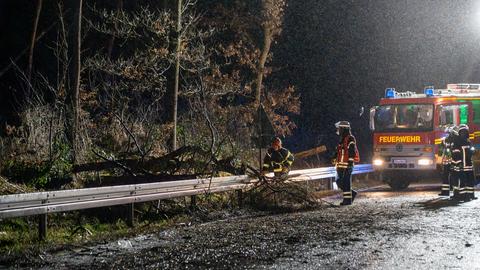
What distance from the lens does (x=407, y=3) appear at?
115 ft

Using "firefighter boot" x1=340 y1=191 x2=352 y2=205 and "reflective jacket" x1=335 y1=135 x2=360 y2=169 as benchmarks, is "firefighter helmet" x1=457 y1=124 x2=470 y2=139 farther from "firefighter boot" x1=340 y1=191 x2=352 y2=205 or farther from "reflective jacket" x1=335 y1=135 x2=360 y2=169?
"firefighter boot" x1=340 y1=191 x2=352 y2=205

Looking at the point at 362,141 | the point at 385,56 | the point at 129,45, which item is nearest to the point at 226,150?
the point at 129,45

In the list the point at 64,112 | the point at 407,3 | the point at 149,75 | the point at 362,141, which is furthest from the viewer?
the point at 407,3

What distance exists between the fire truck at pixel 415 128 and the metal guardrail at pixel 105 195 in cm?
534

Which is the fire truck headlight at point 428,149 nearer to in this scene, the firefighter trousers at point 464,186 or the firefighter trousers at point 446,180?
the firefighter trousers at point 446,180

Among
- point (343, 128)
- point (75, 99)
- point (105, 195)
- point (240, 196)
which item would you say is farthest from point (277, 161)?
point (75, 99)

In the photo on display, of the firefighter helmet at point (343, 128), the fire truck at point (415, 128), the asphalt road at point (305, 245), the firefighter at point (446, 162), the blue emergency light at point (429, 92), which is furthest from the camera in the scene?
the blue emergency light at point (429, 92)

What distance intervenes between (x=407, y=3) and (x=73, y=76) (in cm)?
2440

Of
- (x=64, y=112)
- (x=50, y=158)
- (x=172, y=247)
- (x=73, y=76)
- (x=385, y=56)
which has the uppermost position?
(x=385, y=56)

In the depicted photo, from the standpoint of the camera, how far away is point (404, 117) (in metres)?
17.5

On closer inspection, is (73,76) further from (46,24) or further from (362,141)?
(362,141)

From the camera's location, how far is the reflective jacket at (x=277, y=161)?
13.1 meters

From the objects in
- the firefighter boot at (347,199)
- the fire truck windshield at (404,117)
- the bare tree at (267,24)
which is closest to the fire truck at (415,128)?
the fire truck windshield at (404,117)

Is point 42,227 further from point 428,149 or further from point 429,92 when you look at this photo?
point 429,92
